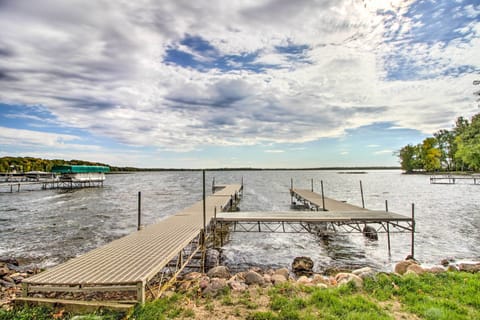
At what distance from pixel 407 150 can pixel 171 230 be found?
367 feet

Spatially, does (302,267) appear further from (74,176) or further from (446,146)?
(446,146)

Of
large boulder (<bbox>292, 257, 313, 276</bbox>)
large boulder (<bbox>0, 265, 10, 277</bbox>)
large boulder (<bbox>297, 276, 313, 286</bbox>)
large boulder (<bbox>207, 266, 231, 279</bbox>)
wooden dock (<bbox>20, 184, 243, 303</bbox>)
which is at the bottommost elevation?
large boulder (<bbox>292, 257, 313, 276</bbox>)

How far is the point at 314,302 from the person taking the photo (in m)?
5.61

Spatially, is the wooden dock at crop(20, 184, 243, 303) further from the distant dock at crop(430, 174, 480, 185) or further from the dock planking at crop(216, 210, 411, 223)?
the distant dock at crop(430, 174, 480, 185)

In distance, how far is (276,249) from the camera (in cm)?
1422

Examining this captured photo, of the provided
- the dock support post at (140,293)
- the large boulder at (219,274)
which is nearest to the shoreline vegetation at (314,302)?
the dock support post at (140,293)

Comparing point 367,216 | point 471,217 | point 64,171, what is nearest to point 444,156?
point 471,217

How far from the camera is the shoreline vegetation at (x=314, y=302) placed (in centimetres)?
497

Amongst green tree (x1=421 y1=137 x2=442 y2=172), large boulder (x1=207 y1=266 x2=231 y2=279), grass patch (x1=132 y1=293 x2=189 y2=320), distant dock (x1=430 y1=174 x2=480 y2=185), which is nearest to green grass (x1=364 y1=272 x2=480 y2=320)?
grass patch (x1=132 y1=293 x2=189 y2=320)

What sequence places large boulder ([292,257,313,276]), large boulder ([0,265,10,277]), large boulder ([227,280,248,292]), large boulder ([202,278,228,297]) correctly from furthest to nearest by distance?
large boulder ([292,257,313,276]) < large boulder ([0,265,10,277]) < large boulder ([227,280,248,292]) < large boulder ([202,278,228,297])

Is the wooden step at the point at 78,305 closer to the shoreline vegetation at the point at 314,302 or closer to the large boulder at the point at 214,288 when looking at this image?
the shoreline vegetation at the point at 314,302

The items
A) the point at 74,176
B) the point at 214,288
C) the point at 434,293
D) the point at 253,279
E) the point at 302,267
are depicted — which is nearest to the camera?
the point at 434,293

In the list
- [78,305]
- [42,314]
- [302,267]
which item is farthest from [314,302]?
[42,314]

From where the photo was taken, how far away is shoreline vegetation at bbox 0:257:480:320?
16.3 feet
